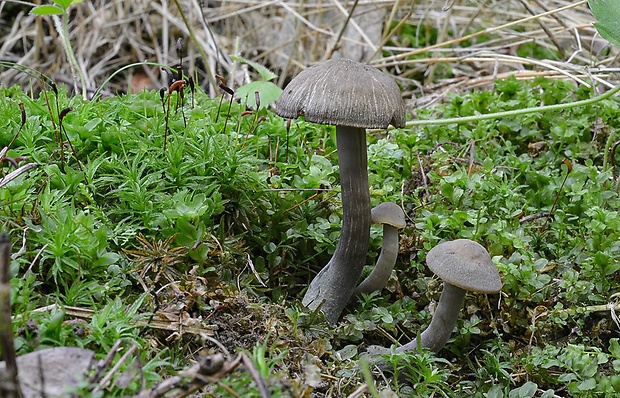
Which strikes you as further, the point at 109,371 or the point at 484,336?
the point at 484,336

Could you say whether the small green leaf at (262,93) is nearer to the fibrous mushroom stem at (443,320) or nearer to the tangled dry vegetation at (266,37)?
the fibrous mushroom stem at (443,320)

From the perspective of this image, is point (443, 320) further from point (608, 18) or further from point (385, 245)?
point (608, 18)

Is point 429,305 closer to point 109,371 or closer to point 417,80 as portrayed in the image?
point 109,371

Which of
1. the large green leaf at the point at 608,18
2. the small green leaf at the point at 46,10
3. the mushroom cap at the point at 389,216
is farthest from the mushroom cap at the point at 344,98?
the small green leaf at the point at 46,10

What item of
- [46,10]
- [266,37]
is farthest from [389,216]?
[266,37]

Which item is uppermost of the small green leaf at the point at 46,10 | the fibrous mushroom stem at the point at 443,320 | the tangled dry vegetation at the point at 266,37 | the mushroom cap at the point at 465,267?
the small green leaf at the point at 46,10

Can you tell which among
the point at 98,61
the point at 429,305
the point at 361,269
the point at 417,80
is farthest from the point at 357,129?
the point at 98,61
